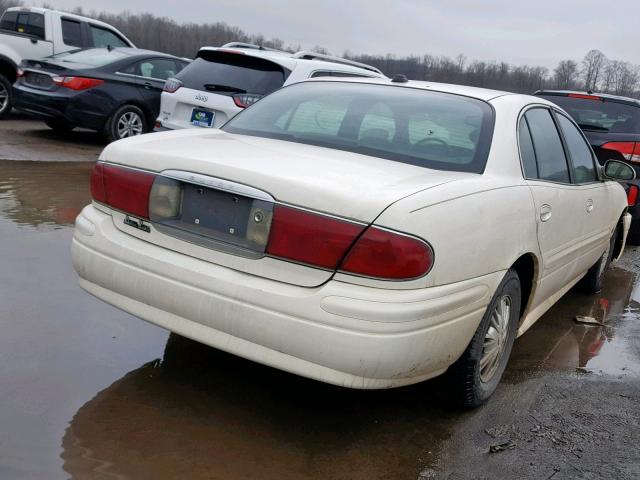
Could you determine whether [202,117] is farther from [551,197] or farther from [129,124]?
[551,197]

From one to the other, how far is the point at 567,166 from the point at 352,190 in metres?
2.11

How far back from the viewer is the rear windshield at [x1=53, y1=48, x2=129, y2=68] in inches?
397

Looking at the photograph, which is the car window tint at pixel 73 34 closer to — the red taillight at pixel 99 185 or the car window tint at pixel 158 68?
the car window tint at pixel 158 68

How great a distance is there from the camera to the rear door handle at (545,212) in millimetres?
3367

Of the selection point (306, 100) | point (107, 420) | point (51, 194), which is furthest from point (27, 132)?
point (107, 420)

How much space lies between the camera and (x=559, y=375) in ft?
12.4

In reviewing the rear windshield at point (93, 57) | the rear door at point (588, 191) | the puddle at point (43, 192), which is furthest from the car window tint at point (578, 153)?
the rear windshield at point (93, 57)

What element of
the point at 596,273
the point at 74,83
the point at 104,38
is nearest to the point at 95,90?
the point at 74,83

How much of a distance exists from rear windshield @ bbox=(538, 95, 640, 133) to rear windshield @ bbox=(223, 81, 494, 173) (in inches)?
172

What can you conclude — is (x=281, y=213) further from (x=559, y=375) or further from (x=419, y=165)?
(x=559, y=375)

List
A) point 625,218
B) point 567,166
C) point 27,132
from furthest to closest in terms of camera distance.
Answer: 1. point 27,132
2. point 625,218
3. point 567,166

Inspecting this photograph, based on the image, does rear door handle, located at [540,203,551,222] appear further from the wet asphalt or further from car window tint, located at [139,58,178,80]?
car window tint, located at [139,58,178,80]

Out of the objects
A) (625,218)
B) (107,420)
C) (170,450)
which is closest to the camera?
(170,450)

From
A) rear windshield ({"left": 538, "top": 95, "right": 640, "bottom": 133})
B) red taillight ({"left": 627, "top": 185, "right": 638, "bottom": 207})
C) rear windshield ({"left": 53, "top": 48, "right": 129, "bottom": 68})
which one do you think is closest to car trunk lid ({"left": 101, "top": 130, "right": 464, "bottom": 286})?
red taillight ({"left": 627, "top": 185, "right": 638, "bottom": 207})
